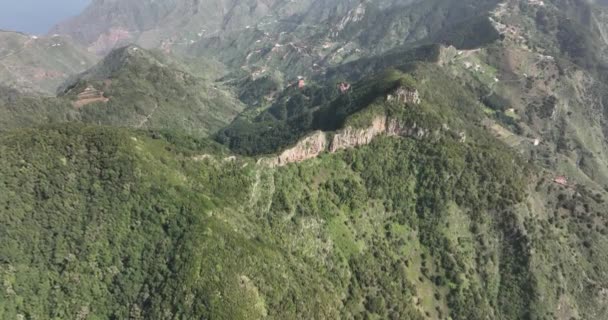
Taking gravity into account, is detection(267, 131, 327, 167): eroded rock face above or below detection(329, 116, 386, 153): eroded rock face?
above

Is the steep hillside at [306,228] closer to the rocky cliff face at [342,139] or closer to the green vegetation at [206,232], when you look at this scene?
the green vegetation at [206,232]

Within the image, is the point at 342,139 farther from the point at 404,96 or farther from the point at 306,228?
the point at 306,228

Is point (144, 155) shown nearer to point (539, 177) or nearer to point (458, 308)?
point (458, 308)

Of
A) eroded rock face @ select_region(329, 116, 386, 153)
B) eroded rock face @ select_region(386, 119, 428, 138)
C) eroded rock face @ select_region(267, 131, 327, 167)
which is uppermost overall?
eroded rock face @ select_region(267, 131, 327, 167)

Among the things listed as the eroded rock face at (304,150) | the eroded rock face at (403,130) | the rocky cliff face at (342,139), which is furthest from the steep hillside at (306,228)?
the eroded rock face at (304,150)

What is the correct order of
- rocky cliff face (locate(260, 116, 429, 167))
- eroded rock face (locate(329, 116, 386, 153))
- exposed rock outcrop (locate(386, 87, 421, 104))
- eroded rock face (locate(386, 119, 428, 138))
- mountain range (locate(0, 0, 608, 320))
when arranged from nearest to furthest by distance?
mountain range (locate(0, 0, 608, 320)), rocky cliff face (locate(260, 116, 429, 167)), eroded rock face (locate(329, 116, 386, 153)), eroded rock face (locate(386, 119, 428, 138)), exposed rock outcrop (locate(386, 87, 421, 104))

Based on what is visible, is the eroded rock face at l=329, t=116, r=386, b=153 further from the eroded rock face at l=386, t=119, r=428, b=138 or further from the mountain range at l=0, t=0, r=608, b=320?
the eroded rock face at l=386, t=119, r=428, b=138

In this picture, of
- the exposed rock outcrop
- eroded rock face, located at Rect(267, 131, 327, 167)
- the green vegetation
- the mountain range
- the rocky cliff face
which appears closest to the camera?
the green vegetation

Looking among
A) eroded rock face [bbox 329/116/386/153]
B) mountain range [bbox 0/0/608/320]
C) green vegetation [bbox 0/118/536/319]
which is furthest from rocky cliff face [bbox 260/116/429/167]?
green vegetation [bbox 0/118/536/319]
